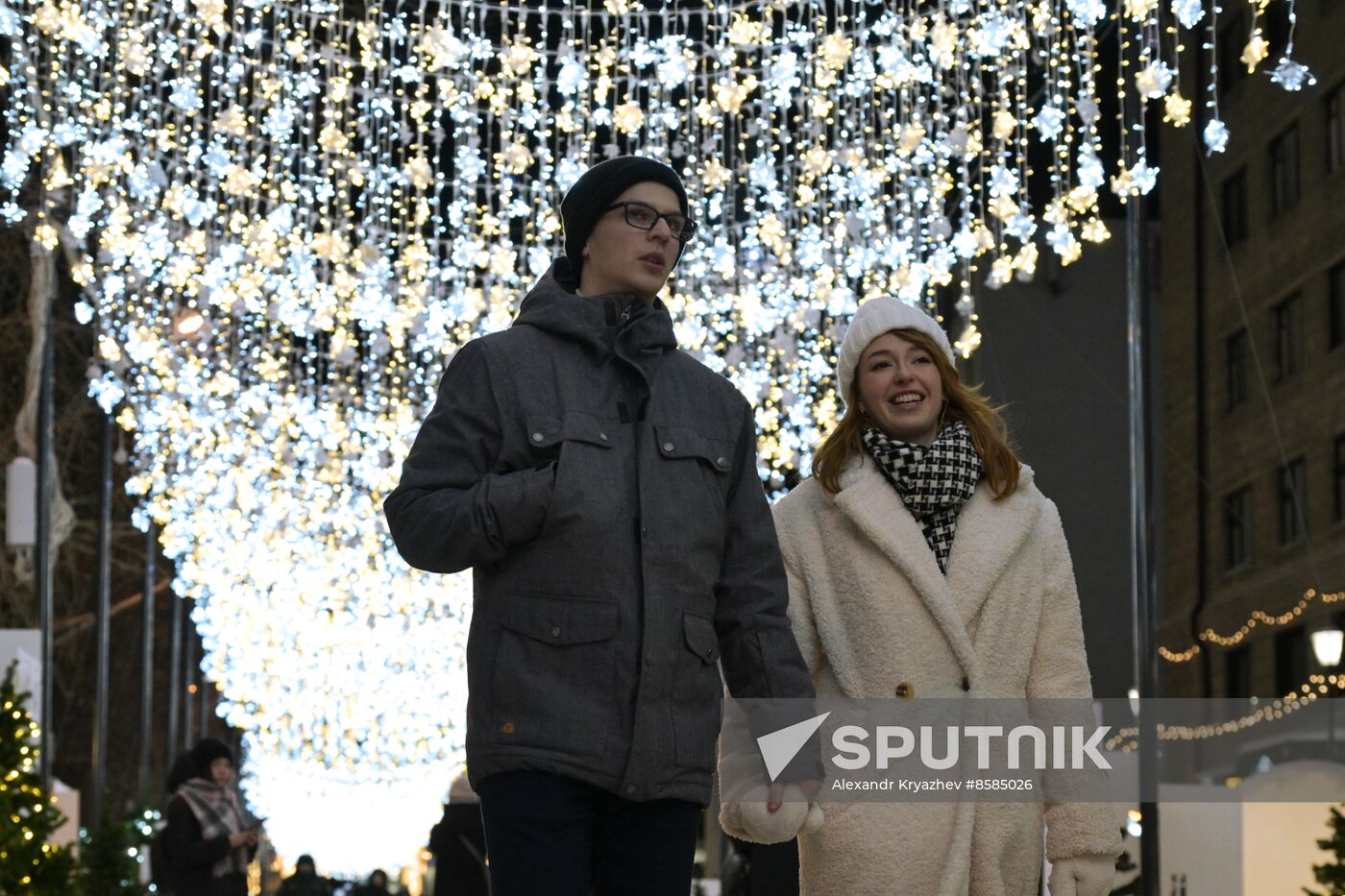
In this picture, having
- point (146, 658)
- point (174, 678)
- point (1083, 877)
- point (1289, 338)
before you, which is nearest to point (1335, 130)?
point (1289, 338)

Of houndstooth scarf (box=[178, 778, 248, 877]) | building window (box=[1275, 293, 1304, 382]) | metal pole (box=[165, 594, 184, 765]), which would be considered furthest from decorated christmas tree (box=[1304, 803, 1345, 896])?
metal pole (box=[165, 594, 184, 765])

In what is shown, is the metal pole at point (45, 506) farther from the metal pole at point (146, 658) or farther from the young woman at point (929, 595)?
the young woman at point (929, 595)

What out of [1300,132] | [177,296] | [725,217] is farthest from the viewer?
[177,296]

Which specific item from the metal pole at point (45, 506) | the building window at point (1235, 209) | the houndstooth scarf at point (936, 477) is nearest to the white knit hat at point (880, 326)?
the houndstooth scarf at point (936, 477)

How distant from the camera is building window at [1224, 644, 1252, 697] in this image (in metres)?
7.37

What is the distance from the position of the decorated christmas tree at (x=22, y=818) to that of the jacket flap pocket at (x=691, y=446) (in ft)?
17.8

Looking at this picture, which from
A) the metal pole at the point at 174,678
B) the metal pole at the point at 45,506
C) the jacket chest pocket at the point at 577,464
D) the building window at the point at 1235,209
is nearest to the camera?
the jacket chest pocket at the point at 577,464

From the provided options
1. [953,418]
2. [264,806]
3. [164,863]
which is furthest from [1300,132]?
[264,806]

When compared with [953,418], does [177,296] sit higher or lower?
higher

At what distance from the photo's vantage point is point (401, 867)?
28359 millimetres

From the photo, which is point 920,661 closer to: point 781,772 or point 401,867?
point 781,772

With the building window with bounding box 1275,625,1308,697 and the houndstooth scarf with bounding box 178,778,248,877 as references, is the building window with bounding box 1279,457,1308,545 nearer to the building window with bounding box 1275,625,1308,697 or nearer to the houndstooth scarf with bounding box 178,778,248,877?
the building window with bounding box 1275,625,1308,697

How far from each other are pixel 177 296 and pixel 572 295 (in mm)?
9413

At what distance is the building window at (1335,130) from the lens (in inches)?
277
